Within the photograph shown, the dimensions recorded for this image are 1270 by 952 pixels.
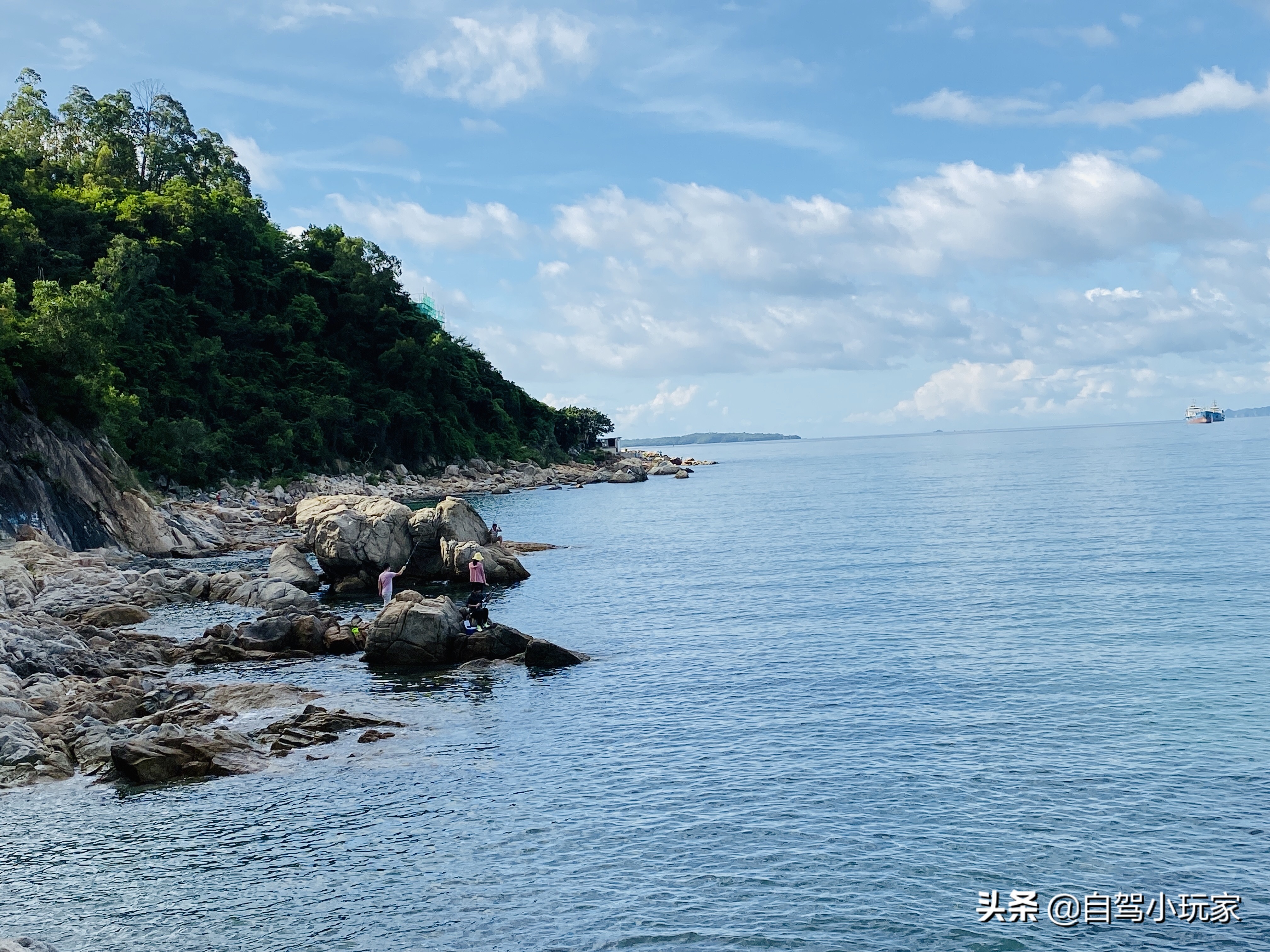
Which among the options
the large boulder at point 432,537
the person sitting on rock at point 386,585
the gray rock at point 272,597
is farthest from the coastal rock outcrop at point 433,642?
the large boulder at point 432,537

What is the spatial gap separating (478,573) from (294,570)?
375 inches

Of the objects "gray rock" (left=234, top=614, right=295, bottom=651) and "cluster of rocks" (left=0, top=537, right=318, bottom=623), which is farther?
"cluster of rocks" (left=0, top=537, right=318, bottom=623)

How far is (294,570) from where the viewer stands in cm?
4653

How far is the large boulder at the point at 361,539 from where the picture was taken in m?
48.7

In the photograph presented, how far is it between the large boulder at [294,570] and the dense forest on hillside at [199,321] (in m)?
20.5

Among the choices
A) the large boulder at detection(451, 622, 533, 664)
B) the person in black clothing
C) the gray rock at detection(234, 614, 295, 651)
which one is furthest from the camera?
the gray rock at detection(234, 614, 295, 651)

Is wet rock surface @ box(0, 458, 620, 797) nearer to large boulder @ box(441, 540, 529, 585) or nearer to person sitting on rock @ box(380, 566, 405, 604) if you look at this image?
large boulder @ box(441, 540, 529, 585)

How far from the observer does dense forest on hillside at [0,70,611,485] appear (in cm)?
7419

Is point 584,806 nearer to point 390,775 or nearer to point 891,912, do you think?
point 390,775

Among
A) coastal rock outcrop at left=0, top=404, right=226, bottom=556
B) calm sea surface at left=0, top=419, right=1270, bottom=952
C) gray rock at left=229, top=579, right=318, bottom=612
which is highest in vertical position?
coastal rock outcrop at left=0, top=404, right=226, bottom=556

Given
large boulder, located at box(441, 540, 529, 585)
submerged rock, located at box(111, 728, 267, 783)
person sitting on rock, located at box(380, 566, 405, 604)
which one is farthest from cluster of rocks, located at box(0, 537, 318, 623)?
submerged rock, located at box(111, 728, 267, 783)

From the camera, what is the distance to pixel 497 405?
15625 cm

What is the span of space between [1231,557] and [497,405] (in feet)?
398

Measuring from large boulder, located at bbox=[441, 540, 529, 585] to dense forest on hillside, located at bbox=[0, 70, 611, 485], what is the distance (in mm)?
26679
